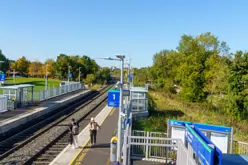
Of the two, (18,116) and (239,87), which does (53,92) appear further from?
(239,87)

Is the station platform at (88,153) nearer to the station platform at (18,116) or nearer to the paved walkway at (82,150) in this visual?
the paved walkway at (82,150)

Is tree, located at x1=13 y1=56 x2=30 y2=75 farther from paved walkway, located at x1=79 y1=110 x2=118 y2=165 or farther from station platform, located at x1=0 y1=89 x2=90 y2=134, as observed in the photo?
paved walkway, located at x1=79 y1=110 x2=118 y2=165

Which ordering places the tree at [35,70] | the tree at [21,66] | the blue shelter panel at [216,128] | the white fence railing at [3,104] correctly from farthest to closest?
1. the tree at [35,70]
2. the tree at [21,66]
3. the white fence railing at [3,104]
4. the blue shelter panel at [216,128]

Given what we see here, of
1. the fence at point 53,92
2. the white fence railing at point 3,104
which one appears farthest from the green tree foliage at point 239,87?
the fence at point 53,92

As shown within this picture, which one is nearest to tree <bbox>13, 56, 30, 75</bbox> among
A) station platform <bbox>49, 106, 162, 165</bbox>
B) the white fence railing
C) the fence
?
the fence

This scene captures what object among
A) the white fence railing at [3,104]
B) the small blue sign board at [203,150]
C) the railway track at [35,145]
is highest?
the small blue sign board at [203,150]

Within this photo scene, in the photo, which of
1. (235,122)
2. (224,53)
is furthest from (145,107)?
(224,53)

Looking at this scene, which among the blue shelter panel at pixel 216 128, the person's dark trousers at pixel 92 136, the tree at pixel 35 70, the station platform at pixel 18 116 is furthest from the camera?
the tree at pixel 35 70

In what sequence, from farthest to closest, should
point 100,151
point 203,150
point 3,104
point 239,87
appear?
point 239,87 < point 3,104 < point 100,151 < point 203,150

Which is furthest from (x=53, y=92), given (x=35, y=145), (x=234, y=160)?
(x=234, y=160)

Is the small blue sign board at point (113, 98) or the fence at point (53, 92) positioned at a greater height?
the small blue sign board at point (113, 98)

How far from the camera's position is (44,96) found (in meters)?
32.4

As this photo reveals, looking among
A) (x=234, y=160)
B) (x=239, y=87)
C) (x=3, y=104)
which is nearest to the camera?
(x=234, y=160)

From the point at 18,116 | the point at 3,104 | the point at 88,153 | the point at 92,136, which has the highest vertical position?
the point at 3,104
